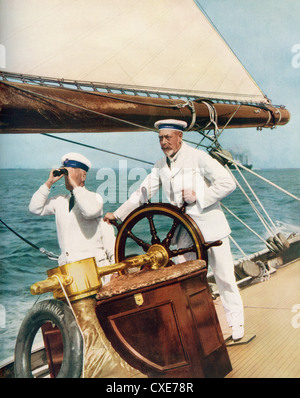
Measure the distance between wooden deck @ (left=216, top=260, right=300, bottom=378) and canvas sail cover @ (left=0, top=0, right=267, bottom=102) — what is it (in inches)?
59.4

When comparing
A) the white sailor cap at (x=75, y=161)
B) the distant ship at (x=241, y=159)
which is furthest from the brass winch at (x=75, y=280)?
the distant ship at (x=241, y=159)

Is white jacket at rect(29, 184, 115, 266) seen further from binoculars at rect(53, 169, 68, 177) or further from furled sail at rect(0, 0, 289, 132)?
furled sail at rect(0, 0, 289, 132)

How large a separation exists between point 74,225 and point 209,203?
2.40ft

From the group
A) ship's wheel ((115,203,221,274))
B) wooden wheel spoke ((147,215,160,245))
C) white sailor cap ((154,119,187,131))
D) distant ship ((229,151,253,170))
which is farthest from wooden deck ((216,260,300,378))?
white sailor cap ((154,119,187,131))

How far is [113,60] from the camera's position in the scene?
262 cm

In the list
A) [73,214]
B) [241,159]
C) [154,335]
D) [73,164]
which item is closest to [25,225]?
[73,214]

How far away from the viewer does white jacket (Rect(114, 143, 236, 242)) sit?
212cm

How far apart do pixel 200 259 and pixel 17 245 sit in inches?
49.2

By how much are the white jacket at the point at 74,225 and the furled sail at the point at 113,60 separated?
39cm

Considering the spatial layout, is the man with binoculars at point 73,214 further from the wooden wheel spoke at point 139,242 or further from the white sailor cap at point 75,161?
the wooden wheel spoke at point 139,242

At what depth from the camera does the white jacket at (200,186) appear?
212 centimetres

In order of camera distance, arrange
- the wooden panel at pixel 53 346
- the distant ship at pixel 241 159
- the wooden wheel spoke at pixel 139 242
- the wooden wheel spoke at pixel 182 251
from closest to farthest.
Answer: the wooden panel at pixel 53 346 < the wooden wheel spoke at pixel 182 251 < the wooden wheel spoke at pixel 139 242 < the distant ship at pixel 241 159
